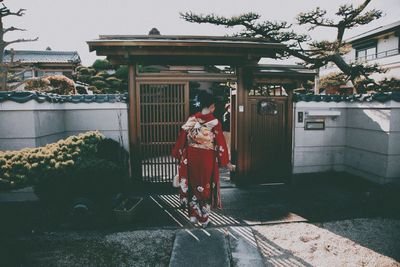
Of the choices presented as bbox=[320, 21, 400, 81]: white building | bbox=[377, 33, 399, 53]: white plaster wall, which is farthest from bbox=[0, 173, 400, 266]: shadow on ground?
bbox=[377, 33, 399, 53]: white plaster wall

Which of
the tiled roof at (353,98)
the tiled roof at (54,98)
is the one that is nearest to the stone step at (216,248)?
the tiled roof at (54,98)

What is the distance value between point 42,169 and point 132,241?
1.88 meters

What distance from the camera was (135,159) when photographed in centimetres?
748

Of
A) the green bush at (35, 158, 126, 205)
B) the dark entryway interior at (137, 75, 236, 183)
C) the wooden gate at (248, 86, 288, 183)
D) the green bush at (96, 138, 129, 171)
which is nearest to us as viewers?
the green bush at (35, 158, 126, 205)

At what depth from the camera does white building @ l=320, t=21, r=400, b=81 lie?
21.0m

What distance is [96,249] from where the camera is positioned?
431 centimetres

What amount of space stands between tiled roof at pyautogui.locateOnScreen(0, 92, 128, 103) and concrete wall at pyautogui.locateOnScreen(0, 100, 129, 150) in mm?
88

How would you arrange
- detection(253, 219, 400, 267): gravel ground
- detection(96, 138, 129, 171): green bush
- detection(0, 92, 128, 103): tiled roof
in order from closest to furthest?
detection(253, 219, 400, 267): gravel ground < detection(0, 92, 128, 103): tiled roof < detection(96, 138, 129, 171): green bush

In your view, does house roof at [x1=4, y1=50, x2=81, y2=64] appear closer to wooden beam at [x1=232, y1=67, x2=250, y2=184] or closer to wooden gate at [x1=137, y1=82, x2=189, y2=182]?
wooden gate at [x1=137, y1=82, x2=189, y2=182]

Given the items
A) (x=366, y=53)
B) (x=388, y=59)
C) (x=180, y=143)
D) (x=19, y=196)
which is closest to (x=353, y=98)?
→ (x=180, y=143)

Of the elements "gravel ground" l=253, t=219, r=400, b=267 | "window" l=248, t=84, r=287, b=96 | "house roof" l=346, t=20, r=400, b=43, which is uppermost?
"house roof" l=346, t=20, r=400, b=43

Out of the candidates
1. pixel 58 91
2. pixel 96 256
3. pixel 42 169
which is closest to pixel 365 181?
pixel 96 256

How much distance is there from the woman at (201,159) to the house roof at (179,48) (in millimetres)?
2536

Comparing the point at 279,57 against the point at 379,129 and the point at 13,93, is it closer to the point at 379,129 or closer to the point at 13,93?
the point at 379,129
